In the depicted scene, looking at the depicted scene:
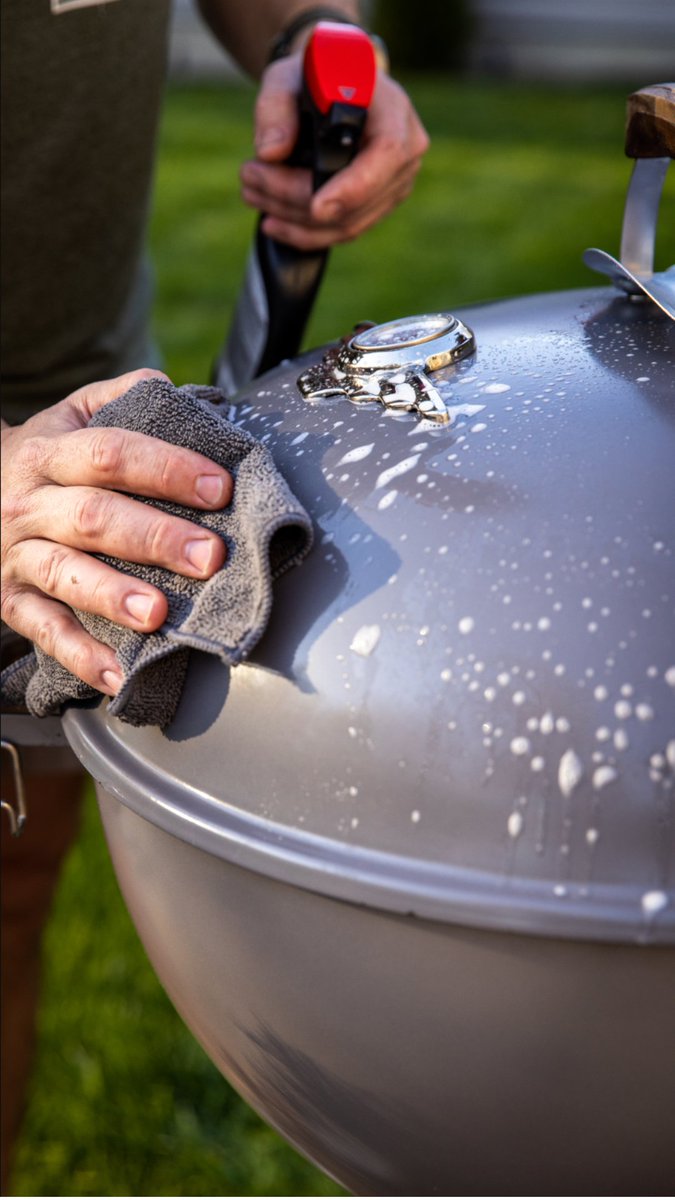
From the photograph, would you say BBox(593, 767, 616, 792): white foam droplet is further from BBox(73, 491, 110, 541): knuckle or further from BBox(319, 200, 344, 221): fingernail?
BBox(319, 200, 344, 221): fingernail

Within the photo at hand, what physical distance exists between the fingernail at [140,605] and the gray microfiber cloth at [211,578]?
0.01 m

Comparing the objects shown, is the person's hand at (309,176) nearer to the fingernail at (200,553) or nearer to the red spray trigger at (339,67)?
the red spray trigger at (339,67)

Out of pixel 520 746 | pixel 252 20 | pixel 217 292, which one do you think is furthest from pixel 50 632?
pixel 217 292

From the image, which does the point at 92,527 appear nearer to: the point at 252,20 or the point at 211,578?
the point at 211,578

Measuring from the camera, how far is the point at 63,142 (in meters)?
1.41

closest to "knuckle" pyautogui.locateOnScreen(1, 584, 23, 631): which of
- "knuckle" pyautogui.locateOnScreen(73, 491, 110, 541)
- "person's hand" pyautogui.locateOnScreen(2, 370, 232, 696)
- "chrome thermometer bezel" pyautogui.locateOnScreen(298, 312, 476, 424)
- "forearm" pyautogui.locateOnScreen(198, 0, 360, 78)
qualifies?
"person's hand" pyautogui.locateOnScreen(2, 370, 232, 696)

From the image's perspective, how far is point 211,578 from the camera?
846 millimetres

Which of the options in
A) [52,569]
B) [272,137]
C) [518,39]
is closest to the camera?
[52,569]

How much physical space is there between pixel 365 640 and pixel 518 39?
35.0 feet

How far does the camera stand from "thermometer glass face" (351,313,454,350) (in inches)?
38.6

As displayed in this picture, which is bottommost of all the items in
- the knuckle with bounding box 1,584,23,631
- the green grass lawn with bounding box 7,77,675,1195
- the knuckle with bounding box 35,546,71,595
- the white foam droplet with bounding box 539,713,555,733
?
the green grass lawn with bounding box 7,77,675,1195

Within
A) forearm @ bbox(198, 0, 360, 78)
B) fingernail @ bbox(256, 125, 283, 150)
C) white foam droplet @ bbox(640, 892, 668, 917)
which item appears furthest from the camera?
forearm @ bbox(198, 0, 360, 78)

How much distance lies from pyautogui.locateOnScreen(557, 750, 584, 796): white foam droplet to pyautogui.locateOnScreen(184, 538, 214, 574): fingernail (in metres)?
0.27

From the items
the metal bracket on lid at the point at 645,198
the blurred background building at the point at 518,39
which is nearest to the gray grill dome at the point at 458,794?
the metal bracket on lid at the point at 645,198
